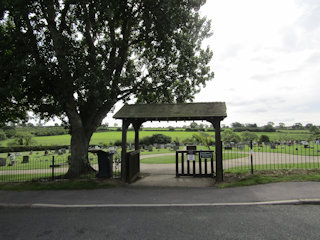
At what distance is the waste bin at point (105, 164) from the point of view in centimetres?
1038

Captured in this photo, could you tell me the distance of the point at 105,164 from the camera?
10477 mm

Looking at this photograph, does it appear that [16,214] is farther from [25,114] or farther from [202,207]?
[25,114]

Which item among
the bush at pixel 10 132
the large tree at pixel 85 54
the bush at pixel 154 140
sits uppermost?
the large tree at pixel 85 54

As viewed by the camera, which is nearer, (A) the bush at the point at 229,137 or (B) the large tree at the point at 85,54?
(B) the large tree at the point at 85,54

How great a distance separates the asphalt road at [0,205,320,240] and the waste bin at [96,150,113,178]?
13.7ft

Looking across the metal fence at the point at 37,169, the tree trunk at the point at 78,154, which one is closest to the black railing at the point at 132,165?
the metal fence at the point at 37,169

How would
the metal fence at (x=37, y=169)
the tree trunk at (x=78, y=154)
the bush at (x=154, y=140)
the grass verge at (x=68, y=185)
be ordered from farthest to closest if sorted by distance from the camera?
the bush at (x=154, y=140) → the metal fence at (x=37, y=169) → the tree trunk at (x=78, y=154) → the grass verge at (x=68, y=185)

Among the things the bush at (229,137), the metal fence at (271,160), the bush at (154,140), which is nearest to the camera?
the metal fence at (271,160)

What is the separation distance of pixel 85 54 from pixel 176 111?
17.9 feet

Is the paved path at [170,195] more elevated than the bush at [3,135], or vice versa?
the bush at [3,135]

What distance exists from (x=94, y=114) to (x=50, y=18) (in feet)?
17.0

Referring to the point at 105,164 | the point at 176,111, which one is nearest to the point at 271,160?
the point at 176,111

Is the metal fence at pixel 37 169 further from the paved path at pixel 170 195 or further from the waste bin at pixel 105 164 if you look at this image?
the paved path at pixel 170 195

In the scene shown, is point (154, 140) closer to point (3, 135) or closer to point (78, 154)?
point (78, 154)
